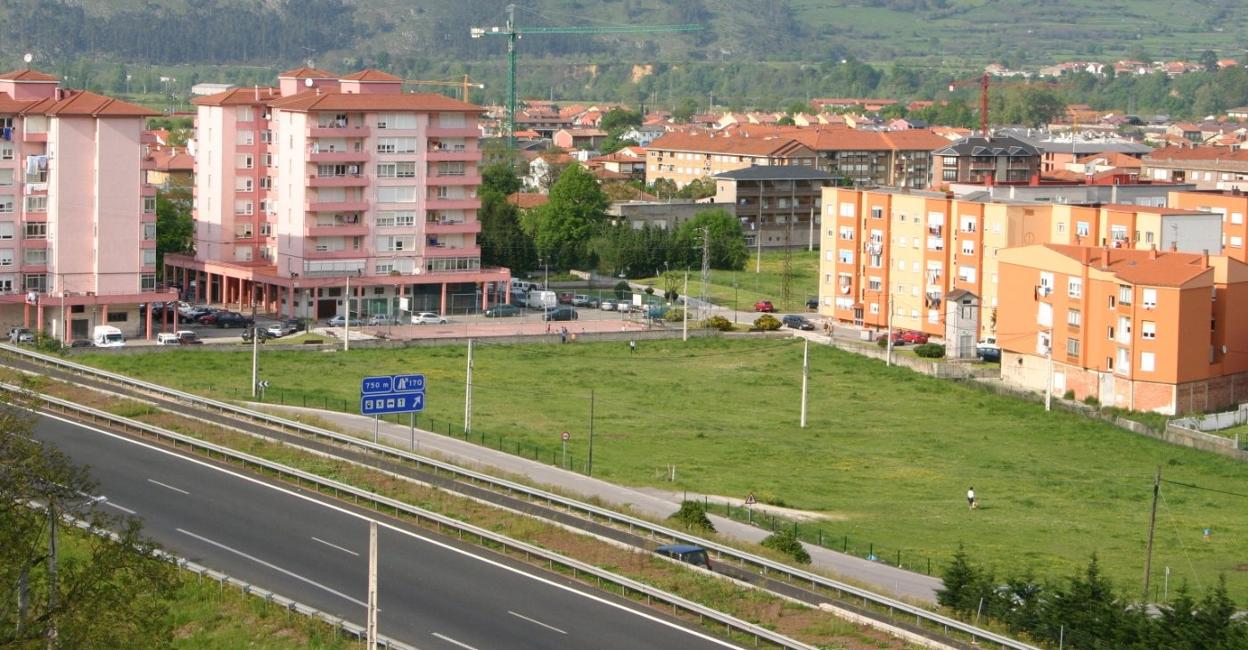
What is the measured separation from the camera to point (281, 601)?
118ft

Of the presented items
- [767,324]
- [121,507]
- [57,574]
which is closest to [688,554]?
[121,507]

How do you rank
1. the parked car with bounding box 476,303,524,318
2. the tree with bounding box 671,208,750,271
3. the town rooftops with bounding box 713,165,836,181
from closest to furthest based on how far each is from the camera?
the parked car with bounding box 476,303,524,318, the tree with bounding box 671,208,750,271, the town rooftops with bounding box 713,165,836,181

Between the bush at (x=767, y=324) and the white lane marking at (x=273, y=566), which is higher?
the bush at (x=767, y=324)

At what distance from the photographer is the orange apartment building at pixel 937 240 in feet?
271

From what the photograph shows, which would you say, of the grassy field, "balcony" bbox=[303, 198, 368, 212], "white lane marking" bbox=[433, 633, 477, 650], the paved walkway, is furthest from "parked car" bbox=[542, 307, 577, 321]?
"white lane marking" bbox=[433, 633, 477, 650]

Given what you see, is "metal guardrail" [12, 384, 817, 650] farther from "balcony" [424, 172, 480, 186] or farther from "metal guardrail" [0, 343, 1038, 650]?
"balcony" [424, 172, 480, 186]

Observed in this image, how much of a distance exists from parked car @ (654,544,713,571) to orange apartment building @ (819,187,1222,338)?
130 ft

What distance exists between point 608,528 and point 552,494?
116 inches

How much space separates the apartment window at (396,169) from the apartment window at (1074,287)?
29516mm

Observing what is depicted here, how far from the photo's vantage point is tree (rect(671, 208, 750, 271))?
106 m

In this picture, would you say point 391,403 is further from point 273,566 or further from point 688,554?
point 688,554

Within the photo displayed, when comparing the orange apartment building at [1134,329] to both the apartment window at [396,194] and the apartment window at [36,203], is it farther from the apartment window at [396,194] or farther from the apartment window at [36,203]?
the apartment window at [36,203]

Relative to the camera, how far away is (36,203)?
7606cm

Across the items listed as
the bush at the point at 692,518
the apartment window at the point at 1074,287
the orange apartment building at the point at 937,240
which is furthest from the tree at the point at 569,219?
the bush at the point at 692,518
